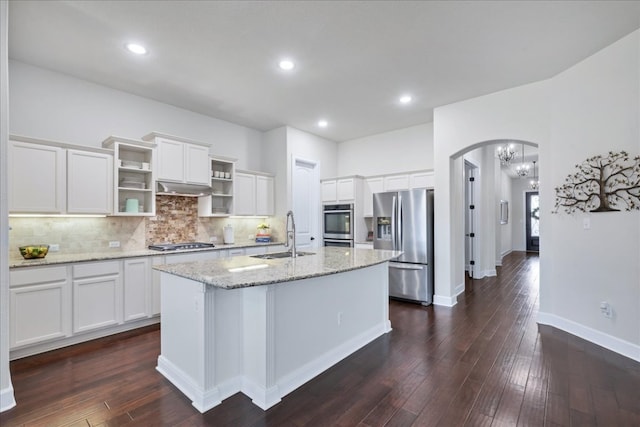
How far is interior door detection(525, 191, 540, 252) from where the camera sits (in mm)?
→ 11031

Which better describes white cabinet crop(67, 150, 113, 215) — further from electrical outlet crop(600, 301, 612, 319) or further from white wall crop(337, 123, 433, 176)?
electrical outlet crop(600, 301, 612, 319)

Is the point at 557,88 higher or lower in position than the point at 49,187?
higher

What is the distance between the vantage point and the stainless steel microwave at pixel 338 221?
19.0 ft

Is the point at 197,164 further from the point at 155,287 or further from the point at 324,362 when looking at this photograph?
the point at 324,362

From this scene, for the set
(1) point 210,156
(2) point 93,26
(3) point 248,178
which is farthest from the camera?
(3) point 248,178

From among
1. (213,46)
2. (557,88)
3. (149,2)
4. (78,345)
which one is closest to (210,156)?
(213,46)

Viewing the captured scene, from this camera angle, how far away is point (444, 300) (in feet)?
14.7

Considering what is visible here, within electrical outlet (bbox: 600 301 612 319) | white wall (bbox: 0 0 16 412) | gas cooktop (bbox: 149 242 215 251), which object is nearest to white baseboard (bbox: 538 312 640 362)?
electrical outlet (bbox: 600 301 612 319)

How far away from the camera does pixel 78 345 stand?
3.21 metres

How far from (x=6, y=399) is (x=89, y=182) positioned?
85.1 inches

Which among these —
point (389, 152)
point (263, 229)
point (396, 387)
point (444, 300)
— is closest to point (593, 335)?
point (444, 300)

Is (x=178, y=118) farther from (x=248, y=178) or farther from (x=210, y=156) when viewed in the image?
(x=248, y=178)

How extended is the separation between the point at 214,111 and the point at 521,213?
440 inches

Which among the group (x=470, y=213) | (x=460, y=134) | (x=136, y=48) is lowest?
(x=470, y=213)
